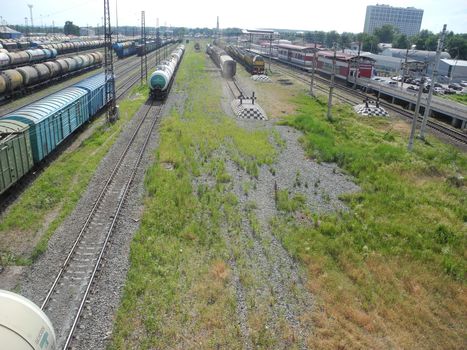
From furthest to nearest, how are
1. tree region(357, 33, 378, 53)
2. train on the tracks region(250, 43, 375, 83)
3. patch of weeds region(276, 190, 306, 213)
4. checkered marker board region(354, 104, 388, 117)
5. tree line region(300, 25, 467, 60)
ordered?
1. tree region(357, 33, 378, 53)
2. tree line region(300, 25, 467, 60)
3. train on the tracks region(250, 43, 375, 83)
4. checkered marker board region(354, 104, 388, 117)
5. patch of weeds region(276, 190, 306, 213)

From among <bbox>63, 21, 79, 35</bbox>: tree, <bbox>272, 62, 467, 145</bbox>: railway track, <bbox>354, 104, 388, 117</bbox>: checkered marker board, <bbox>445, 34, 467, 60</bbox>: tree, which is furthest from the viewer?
<bbox>63, 21, 79, 35</bbox>: tree

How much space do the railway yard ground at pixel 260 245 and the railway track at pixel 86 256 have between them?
279 mm

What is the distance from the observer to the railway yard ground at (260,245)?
976 centimetres

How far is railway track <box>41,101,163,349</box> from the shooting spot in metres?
9.63

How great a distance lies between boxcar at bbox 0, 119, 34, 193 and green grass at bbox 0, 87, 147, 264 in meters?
0.92

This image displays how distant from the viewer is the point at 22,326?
5574mm

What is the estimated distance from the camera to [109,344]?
29.1 ft

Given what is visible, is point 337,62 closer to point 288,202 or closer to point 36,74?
point 36,74

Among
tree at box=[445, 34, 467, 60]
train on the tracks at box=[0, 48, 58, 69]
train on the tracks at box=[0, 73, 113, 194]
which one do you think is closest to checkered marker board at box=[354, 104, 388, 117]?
train on the tracks at box=[0, 73, 113, 194]

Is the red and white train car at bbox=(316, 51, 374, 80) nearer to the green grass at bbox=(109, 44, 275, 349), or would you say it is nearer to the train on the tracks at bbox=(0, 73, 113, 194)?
the green grass at bbox=(109, 44, 275, 349)

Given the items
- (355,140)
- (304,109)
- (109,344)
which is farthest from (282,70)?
(109,344)

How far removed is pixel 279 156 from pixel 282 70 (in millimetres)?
56526

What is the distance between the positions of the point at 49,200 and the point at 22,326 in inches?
445

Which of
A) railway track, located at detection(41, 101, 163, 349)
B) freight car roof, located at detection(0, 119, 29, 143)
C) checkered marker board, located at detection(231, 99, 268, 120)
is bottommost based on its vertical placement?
railway track, located at detection(41, 101, 163, 349)
